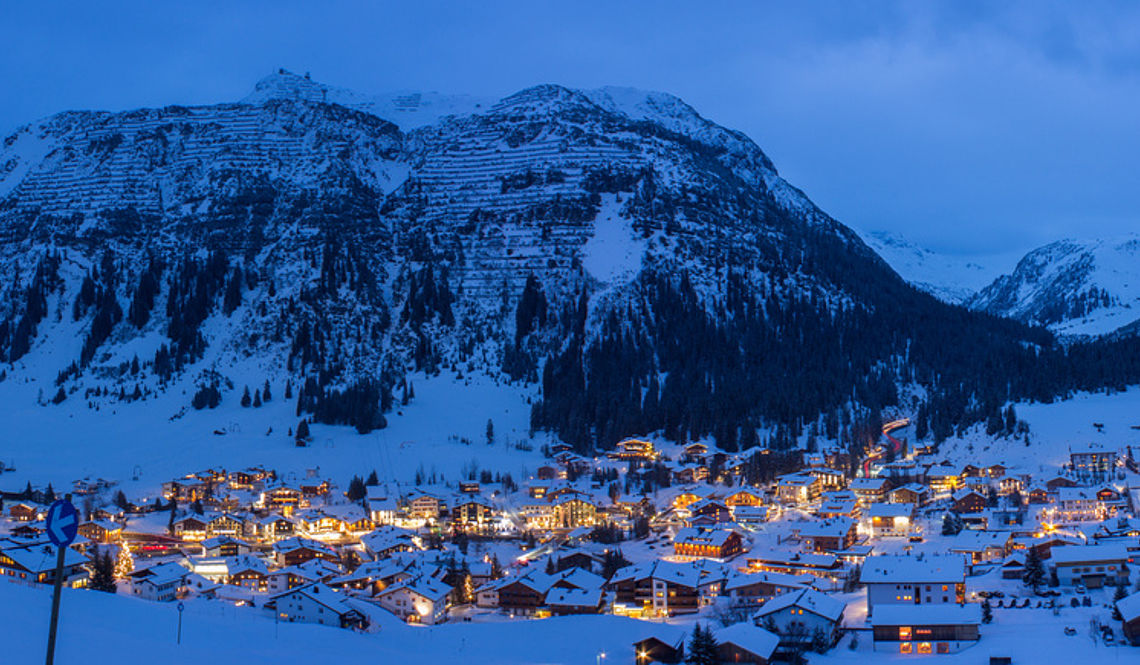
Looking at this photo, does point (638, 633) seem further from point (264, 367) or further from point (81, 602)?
point (264, 367)

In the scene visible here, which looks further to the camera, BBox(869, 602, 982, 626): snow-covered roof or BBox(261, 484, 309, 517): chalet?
BBox(261, 484, 309, 517): chalet

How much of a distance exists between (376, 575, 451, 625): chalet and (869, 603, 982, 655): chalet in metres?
22.7

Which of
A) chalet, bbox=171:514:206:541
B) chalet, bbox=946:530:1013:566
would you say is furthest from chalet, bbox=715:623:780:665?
chalet, bbox=171:514:206:541

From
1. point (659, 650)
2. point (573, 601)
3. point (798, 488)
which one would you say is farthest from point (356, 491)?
point (659, 650)

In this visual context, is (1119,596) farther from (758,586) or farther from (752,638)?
(752,638)

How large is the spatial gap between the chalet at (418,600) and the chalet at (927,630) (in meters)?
22.7

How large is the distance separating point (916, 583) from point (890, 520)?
2257 centimetres

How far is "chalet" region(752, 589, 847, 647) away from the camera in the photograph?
1794 inches

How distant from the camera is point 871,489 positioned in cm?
8381

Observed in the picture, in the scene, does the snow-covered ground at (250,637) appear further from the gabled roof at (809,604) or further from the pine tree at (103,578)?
the gabled roof at (809,604)

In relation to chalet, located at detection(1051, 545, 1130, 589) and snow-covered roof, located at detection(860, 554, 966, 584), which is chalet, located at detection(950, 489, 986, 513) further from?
snow-covered roof, located at detection(860, 554, 966, 584)

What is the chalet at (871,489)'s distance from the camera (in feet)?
273

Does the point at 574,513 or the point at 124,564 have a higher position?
the point at 574,513

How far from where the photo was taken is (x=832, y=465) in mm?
95375
